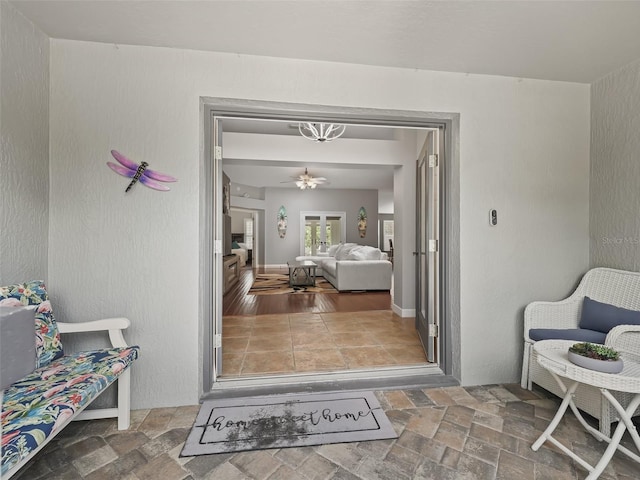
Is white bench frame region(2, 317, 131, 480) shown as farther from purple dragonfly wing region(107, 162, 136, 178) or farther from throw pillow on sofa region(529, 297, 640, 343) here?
throw pillow on sofa region(529, 297, 640, 343)

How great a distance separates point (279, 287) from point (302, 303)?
64.6 inches

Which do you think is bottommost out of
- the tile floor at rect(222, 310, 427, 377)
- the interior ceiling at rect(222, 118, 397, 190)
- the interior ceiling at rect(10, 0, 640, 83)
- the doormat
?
the doormat

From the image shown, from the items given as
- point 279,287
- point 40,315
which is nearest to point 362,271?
point 279,287

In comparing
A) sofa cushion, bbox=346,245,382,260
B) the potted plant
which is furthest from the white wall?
sofa cushion, bbox=346,245,382,260

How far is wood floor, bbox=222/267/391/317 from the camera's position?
15.7ft

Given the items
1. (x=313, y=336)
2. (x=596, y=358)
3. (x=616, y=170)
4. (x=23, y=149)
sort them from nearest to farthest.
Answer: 1. (x=596, y=358)
2. (x=23, y=149)
3. (x=616, y=170)
4. (x=313, y=336)

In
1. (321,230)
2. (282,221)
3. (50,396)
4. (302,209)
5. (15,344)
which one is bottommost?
(50,396)

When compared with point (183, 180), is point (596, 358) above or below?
below

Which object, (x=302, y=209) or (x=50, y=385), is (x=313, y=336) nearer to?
(x=50, y=385)

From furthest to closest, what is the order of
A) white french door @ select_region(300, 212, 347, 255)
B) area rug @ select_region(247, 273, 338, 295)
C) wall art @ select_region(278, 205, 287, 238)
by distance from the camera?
white french door @ select_region(300, 212, 347, 255) < wall art @ select_region(278, 205, 287, 238) < area rug @ select_region(247, 273, 338, 295)

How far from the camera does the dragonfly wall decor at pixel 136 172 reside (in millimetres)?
2107

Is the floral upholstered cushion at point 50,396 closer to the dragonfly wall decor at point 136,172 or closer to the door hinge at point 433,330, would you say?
the dragonfly wall decor at point 136,172

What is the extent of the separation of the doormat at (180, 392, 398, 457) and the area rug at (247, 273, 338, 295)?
4008 millimetres

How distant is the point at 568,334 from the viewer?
2.21 metres
